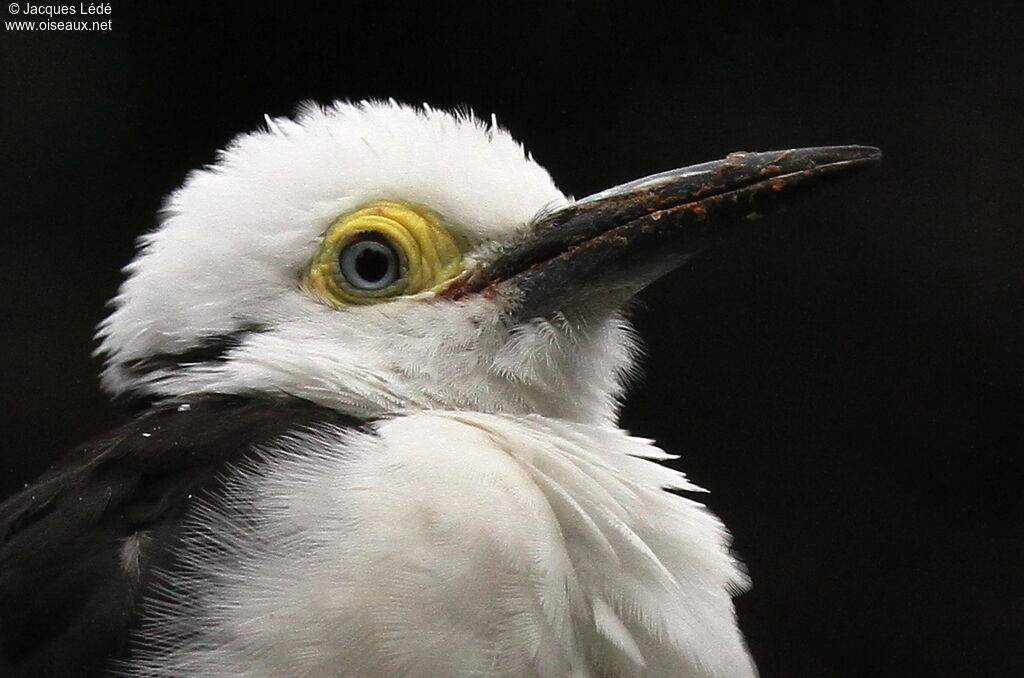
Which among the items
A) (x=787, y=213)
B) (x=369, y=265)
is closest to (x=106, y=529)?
(x=369, y=265)

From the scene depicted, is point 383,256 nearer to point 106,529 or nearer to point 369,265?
point 369,265

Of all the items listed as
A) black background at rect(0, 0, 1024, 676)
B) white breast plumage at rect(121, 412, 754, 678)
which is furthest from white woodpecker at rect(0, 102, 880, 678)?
black background at rect(0, 0, 1024, 676)

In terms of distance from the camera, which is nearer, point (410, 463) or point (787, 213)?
point (410, 463)

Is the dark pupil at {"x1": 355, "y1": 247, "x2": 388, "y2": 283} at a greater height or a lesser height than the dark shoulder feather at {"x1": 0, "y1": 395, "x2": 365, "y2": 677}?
greater

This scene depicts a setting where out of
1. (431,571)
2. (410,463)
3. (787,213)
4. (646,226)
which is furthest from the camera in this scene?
(787,213)

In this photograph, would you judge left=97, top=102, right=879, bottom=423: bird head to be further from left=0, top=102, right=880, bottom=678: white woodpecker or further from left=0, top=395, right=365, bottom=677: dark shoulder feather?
left=0, top=395, right=365, bottom=677: dark shoulder feather

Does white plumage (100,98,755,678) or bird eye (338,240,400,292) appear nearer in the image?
white plumage (100,98,755,678)
